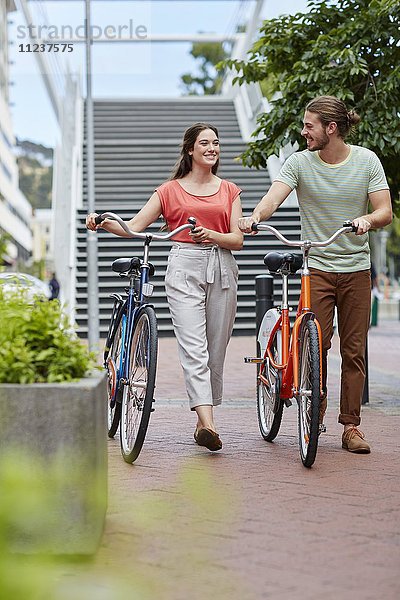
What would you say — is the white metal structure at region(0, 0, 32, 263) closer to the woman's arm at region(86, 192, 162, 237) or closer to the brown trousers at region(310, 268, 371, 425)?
the woman's arm at region(86, 192, 162, 237)

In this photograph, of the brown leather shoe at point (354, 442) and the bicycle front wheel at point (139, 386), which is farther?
the brown leather shoe at point (354, 442)

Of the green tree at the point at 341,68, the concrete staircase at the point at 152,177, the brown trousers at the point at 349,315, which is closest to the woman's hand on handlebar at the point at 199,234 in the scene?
the brown trousers at the point at 349,315

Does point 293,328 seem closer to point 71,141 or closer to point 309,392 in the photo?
point 309,392

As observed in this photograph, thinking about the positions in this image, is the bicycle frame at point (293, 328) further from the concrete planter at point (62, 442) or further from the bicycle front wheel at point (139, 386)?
the concrete planter at point (62, 442)

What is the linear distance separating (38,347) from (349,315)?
2722mm

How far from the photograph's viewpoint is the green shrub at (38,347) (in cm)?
347

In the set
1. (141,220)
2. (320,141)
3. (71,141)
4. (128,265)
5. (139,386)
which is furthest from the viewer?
(71,141)

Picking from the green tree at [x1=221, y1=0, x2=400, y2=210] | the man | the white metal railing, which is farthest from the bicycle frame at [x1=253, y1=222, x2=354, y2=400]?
the white metal railing

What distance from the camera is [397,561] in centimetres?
349

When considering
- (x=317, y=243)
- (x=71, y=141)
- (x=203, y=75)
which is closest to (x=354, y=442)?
(x=317, y=243)

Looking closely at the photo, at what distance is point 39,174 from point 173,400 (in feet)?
355

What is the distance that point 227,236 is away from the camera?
579 cm

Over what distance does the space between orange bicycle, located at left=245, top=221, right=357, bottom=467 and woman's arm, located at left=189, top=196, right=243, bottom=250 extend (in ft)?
0.78

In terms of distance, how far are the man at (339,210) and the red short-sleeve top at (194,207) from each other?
0.28m
